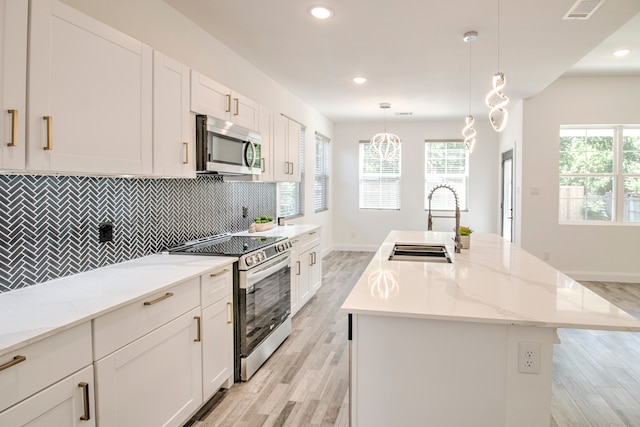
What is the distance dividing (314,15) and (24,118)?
220 cm

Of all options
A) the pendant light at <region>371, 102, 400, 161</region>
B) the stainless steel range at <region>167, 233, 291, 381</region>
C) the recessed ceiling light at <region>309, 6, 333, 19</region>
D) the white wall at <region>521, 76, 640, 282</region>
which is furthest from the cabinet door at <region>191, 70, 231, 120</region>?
the white wall at <region>521, 76, 640, 282</region>

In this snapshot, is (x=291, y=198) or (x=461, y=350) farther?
(x=291, y=198)

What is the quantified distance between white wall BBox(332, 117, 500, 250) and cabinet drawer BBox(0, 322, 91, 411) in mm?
7253

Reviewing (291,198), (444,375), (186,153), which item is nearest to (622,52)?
(291,198)

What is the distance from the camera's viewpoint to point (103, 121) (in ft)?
6.22

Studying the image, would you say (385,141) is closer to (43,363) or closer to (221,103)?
(221,103)


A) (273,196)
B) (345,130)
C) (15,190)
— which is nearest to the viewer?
(15,190)

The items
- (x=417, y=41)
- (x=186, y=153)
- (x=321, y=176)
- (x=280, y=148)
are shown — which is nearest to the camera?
(x=186, y=153)

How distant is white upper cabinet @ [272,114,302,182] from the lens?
4.18 metres

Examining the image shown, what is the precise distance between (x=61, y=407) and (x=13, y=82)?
1.16m

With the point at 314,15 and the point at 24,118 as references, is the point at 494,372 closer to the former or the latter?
the point at 24,118

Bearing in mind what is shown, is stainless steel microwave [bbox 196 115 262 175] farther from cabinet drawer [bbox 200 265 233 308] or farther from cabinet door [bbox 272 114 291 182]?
cabinet drawer [bbox 200 265 233 308]

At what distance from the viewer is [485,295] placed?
6.01 feet

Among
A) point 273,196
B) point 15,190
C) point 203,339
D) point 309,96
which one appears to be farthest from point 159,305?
point 309,96
